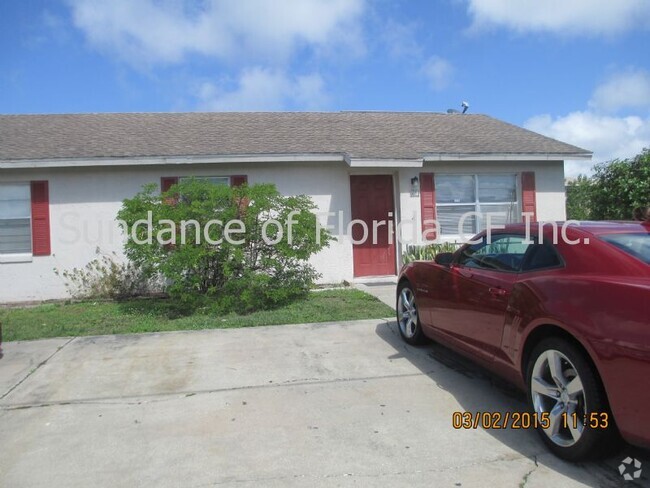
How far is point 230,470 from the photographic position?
3.08 metres

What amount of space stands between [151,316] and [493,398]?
18.1 feet

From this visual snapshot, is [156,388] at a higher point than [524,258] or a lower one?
lower

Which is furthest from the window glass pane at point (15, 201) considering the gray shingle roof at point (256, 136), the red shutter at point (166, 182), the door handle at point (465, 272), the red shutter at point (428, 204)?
the door handle at point (465, 272)

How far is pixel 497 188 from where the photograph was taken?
1114cm

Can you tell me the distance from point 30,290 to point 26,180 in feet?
7.02

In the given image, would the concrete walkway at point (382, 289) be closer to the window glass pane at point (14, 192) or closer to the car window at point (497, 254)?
the car window at point (497, 254)

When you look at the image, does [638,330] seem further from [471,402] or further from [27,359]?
[27,359]

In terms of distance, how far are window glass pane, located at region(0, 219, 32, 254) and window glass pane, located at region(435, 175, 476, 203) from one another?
8388 millimetres

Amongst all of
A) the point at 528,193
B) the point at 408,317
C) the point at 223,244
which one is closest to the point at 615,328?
the point at 408,317

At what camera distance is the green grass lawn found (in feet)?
22.7

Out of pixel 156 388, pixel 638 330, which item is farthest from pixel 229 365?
pixel 638 330

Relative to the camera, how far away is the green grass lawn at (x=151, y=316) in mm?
6906

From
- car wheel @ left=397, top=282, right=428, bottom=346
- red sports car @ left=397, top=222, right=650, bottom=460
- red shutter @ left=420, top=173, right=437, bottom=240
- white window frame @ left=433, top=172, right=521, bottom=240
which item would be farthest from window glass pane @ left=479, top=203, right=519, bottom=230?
red sports car @ left=397, top=222, right=650, bottom=460

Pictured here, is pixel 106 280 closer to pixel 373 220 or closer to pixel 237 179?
pixel 237 179
